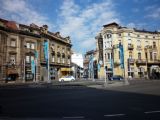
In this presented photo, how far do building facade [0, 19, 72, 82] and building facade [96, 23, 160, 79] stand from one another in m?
18.1

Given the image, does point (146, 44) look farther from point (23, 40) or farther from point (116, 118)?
point (116, 118)

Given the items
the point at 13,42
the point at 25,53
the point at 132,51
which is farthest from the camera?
the point at 132,51

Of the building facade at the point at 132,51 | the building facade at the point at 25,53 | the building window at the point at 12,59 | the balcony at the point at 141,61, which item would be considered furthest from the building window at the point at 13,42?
the balcony at the point at 141,61

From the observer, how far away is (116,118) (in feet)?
30.1

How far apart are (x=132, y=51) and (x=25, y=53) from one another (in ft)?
112

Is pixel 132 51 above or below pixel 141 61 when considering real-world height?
above

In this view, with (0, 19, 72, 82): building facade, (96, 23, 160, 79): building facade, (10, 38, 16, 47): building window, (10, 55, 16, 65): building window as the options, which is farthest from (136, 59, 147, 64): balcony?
→ (10, 38, 16, 47): building window

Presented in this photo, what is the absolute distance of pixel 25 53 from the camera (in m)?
56.6

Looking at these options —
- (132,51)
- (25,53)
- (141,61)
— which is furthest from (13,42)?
(141,61)

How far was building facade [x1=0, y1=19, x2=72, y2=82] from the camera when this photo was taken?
5125 cm

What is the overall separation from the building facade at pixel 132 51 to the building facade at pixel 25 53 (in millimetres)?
18103

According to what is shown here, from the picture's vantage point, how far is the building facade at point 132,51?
241 ft

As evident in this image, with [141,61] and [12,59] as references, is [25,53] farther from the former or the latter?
[141,61]

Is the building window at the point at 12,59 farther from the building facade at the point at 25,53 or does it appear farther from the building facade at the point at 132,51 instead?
the building facade at the point at 132,51
